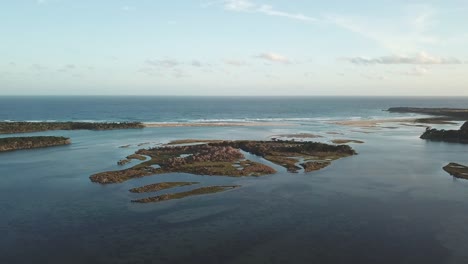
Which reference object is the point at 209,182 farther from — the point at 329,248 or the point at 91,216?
the point at 329,248

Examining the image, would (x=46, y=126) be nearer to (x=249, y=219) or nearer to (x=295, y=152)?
(x=295, y=152)

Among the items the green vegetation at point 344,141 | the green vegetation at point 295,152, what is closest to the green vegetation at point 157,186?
the green vegetation at point 295,152

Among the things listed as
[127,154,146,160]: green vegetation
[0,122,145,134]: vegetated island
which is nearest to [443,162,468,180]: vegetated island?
[127,154,146,160]: green vegetation

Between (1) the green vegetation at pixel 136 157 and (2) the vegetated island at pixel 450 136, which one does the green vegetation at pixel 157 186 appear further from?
(2) the vegetated island at pixel 450 136

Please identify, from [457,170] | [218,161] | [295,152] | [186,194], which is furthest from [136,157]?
[457,170]

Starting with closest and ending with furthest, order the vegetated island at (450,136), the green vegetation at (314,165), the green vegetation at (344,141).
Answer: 1. the green vegetation at (314,165)
2. the green vegetation at (344,141)
3. the vegetated island at (450,136)

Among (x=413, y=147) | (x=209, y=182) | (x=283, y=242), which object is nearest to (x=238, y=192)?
(x=209, y=182)
